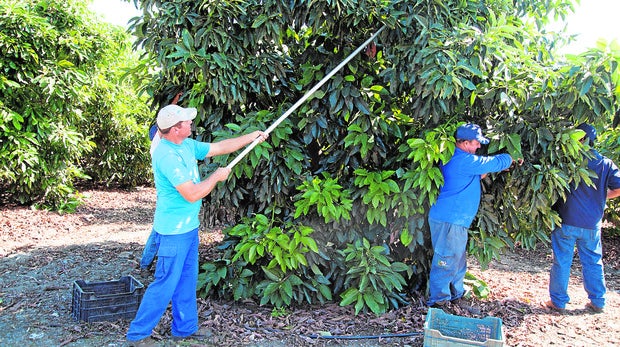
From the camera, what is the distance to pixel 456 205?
14.2ft

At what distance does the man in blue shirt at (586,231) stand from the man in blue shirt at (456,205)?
3.13 ft

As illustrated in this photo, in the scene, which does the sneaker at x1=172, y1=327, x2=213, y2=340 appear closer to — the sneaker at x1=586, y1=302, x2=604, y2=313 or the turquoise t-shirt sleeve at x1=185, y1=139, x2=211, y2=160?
the turquoise t-shirt sleeve at x1=185, y1=139, x2=211, y2=160

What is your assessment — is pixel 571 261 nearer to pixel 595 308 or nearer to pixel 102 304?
pixel 595 308

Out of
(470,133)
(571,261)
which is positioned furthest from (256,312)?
(571,261)

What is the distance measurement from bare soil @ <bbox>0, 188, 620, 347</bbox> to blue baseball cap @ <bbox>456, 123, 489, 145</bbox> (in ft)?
4.86

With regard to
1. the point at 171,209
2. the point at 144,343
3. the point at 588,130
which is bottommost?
the point at 144,343

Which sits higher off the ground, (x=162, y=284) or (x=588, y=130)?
(x=588, y=130)

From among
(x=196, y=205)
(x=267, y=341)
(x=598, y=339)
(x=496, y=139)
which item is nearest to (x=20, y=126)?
(x=196, y=205)

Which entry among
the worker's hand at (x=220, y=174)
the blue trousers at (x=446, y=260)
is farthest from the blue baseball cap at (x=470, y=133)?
the worker's hand at (x=220, y=174)

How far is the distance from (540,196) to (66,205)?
6917mm

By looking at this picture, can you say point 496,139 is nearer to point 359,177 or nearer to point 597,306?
point 359,177

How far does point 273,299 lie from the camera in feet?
14.5

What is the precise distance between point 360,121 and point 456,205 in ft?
3.46

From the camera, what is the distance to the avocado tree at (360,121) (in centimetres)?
409
